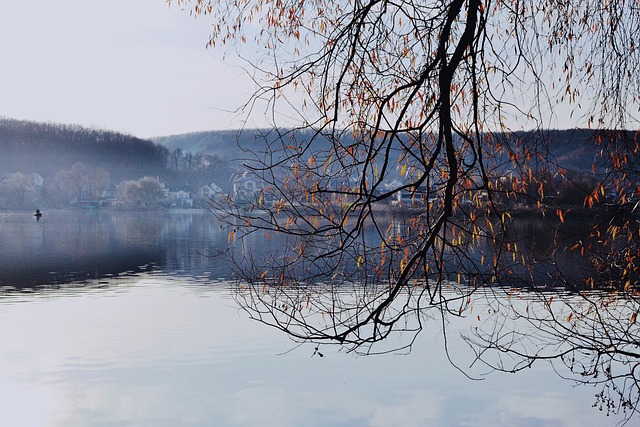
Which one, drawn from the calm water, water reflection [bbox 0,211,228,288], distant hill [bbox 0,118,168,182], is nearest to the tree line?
distant hill [bbox 0,118,168,182]

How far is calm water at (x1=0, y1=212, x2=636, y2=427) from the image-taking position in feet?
34.9

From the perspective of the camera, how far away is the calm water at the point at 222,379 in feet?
34.9

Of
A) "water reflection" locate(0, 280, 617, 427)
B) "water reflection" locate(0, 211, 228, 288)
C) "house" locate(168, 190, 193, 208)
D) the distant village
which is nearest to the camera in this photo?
"water reflection" locate(0, 280, 617, 427)

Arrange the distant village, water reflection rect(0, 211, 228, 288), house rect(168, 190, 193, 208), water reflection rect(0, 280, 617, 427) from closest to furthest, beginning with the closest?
water reflection rect(0, 280, 617, 427), water reflection rect(0, 211, 228, 288), the distant village, house rect(168, 190, 193, 208)

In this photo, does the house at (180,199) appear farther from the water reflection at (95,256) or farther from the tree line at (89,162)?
the water reflection at (95,256)

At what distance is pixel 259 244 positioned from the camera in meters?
38.7

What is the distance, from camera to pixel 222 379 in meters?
12.1

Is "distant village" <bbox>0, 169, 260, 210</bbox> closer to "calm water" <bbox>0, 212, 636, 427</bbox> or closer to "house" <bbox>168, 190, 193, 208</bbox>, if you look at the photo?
"house" <bbox>168, 190, 193, 208</bbox>

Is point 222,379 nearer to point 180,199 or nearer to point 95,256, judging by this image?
point 95,256

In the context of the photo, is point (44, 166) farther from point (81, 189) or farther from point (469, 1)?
point (469, 1)

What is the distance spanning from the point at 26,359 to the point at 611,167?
416 inches

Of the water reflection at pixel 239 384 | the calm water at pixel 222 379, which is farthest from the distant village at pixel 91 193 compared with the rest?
the water reflection at pixel 239 384

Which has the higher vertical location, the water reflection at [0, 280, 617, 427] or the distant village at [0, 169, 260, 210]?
the distant village at [0, 169, 260, 210]

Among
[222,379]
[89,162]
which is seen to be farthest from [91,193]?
[222,379]
